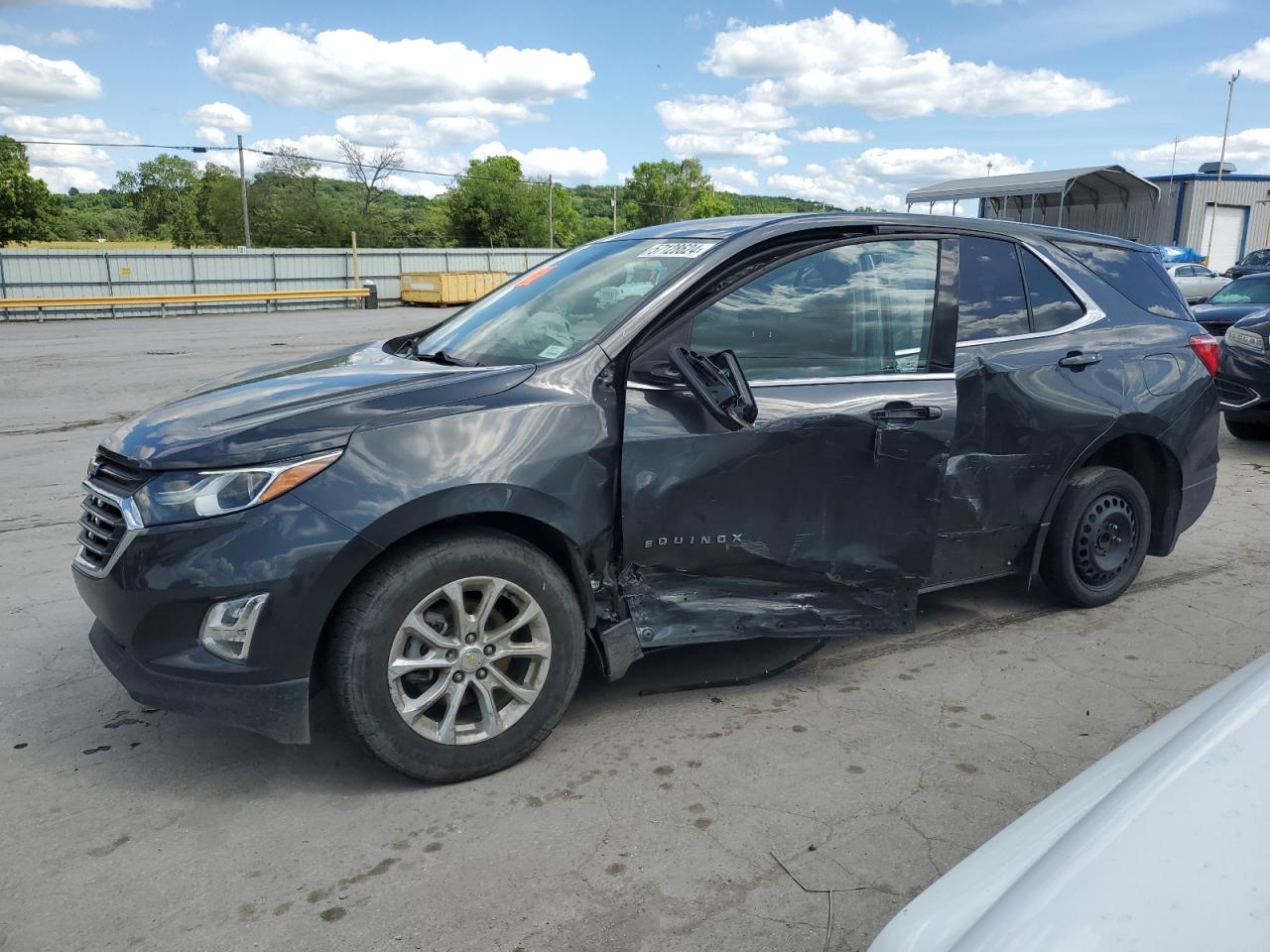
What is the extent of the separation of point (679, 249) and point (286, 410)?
1.61m

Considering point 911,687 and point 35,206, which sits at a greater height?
point 35,206

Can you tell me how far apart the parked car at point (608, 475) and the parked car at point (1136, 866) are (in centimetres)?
182

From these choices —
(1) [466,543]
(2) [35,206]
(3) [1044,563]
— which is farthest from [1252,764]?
(2) [35,206]

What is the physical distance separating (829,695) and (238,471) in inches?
91.9

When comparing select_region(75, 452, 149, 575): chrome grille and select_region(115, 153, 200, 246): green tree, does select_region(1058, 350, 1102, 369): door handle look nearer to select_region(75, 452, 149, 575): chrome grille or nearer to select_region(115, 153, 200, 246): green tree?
select_region(75, 452, 149, 575): chrome grille

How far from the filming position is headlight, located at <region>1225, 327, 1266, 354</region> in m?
9.19

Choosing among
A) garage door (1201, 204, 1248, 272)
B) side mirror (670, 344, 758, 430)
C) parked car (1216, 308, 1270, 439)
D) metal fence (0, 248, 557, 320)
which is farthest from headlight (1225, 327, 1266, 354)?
garage door (1201, 204, 1248, 272)

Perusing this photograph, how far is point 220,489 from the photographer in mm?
2979

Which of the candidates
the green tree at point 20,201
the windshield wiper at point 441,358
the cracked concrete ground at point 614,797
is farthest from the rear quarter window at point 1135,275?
the green tree at point 20,201

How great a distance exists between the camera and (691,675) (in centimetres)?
416

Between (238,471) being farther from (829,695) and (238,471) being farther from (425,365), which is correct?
(829,695)

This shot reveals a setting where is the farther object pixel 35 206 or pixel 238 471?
pixel 35 206

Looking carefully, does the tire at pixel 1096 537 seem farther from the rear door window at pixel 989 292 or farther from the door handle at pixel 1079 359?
the rear door window at pixel 989 292

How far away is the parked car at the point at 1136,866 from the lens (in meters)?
1.39
